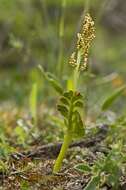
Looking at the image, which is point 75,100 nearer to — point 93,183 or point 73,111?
point 73,111

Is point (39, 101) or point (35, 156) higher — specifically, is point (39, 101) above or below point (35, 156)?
above

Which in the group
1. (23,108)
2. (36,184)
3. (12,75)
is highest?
(12,75)

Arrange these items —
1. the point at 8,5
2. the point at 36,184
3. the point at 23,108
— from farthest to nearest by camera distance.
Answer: the point at 8,5 → the point at 23,108 → the point at 36,184

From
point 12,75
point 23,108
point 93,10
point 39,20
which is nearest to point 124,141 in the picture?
point 23,108

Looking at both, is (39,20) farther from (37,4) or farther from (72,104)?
(72,104)

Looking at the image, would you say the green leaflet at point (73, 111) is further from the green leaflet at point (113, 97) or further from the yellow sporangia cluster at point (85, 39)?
the green leaflet at point (113, 97)

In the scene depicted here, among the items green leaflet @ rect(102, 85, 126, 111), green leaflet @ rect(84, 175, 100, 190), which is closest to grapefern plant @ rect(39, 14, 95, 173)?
green leaflet @ rect(84, 175, 100, 190)

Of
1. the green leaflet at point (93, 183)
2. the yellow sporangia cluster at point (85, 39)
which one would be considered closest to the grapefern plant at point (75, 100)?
the yellow sporangia cluster at point (85, 39)

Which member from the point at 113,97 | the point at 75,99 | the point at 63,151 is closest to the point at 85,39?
the point at 75,99
